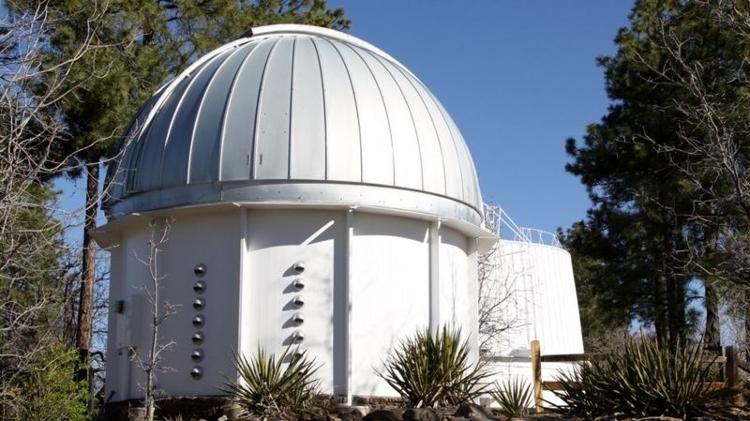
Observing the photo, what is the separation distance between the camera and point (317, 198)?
15562 mm

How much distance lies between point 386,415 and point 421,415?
0.46 m

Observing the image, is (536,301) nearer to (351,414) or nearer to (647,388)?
(351,414)

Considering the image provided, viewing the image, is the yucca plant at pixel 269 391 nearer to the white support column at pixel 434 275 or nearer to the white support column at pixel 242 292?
the white support column at pixel 242 292

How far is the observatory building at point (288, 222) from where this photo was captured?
1554 cm

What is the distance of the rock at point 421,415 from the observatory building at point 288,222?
138 inches

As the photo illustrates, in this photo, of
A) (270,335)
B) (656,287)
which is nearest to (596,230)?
(656,287)

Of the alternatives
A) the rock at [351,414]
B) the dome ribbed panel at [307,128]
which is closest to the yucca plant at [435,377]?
the rock at [351,414]

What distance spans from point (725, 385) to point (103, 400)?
35.0ft

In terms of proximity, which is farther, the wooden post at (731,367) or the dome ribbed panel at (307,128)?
the dome ribbed panel at (307,128)

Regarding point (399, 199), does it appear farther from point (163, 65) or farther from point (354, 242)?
point (163, 65)

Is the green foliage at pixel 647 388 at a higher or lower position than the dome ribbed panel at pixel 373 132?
lower

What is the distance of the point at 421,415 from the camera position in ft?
38.9

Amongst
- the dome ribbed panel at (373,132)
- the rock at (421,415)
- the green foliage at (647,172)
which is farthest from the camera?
the green foliage at (647,172)

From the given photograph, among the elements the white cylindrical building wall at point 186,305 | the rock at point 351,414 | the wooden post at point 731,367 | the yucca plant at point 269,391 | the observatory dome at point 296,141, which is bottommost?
the rock at point 351,414
